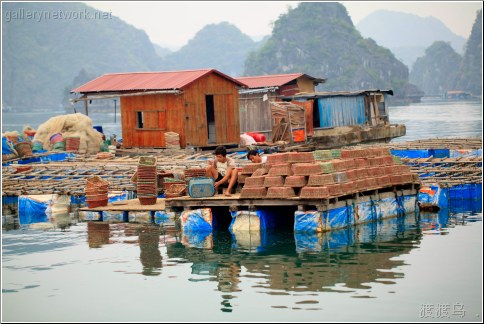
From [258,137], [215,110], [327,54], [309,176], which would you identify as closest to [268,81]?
[258,137]

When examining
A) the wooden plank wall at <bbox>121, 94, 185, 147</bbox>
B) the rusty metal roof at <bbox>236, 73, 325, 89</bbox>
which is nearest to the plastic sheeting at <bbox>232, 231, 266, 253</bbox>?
the wooden plank wall at <bbox>121, 94, 185, 147</bbox>

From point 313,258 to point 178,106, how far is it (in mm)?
16766

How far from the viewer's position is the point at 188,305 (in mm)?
14469

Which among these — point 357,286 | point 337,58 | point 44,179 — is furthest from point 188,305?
point 337,58

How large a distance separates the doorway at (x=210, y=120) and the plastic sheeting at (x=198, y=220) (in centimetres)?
1451

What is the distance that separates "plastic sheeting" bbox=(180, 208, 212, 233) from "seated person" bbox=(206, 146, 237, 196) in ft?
2.16

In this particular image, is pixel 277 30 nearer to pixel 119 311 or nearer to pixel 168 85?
pixel 168 85

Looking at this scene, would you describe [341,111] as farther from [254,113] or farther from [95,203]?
[95,203]

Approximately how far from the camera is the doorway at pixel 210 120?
116 feet

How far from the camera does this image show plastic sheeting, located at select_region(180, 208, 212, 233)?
67.3ft

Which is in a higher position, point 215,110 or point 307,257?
point 215,110

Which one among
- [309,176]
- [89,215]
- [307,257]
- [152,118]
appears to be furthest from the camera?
[152,118]

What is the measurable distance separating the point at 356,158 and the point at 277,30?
595ft

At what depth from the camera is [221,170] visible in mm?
20906
